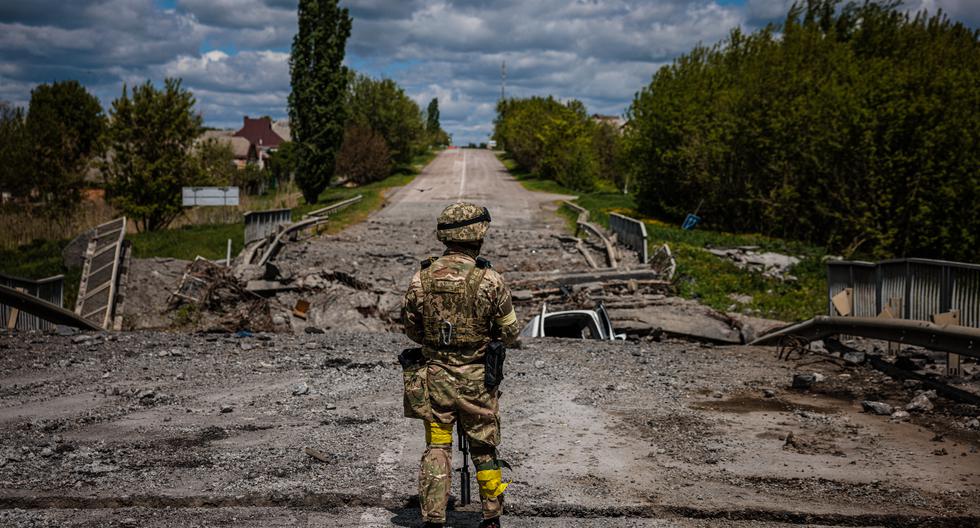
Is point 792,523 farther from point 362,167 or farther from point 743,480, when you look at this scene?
point 362,167

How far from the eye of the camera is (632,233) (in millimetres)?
23031

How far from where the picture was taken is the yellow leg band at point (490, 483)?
438 cm

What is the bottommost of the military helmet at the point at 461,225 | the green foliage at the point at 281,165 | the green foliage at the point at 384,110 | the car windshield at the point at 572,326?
the car windshield at the point at 572,326

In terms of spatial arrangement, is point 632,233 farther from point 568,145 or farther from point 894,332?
point 568,145

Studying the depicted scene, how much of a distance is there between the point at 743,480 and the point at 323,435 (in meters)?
3.20

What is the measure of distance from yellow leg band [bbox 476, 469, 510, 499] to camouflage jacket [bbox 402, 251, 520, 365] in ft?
2.05

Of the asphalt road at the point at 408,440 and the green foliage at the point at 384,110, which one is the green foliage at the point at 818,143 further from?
the green foliage at the point at 384,110

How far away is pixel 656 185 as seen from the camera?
1347 inches

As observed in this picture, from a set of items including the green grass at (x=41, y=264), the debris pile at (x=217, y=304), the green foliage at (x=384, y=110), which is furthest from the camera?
the green foliage at (x=384, y=110)

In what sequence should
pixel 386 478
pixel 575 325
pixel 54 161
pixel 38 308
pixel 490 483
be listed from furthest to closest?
pixel 54 161 → pixel 575 325 → pixel 38 308 → pixel 386 478 → pixel 490 483

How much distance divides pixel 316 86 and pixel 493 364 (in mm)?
36337

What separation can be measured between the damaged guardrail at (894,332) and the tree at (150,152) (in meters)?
22.4

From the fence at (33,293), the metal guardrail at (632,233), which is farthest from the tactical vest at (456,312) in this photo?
the metal guardrail at (632,233)

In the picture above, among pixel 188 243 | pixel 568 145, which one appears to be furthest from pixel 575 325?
pixel 568 145
